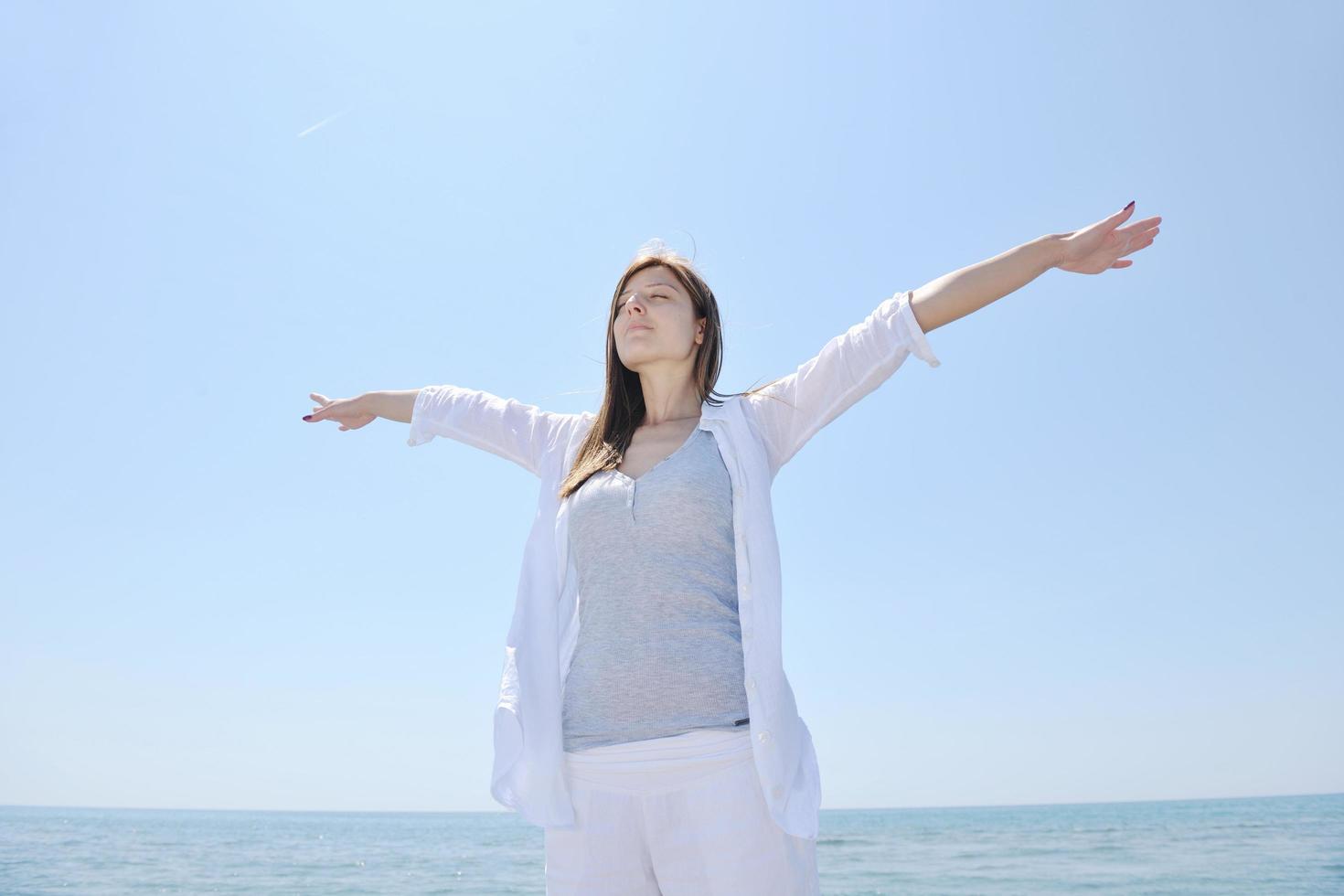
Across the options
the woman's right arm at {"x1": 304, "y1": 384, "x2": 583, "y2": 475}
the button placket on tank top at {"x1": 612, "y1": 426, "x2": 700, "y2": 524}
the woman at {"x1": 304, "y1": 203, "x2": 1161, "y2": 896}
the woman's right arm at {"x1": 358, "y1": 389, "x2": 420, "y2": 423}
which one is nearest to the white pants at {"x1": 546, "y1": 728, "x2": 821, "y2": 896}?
the woman at {"x1": 304, "y1": 203, "x2": 1161, "y2": 896}

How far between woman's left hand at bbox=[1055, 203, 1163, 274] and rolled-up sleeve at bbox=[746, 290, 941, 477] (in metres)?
0.41

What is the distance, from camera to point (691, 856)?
2.22 metres

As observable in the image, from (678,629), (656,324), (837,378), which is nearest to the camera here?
(678,629)

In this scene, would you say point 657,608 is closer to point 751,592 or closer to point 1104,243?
point 751,592

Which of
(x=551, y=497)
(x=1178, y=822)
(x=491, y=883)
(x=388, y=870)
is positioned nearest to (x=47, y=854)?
(x=388, y=870)

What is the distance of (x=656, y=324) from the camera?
2.93m

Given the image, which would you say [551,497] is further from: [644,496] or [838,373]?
[838,373]

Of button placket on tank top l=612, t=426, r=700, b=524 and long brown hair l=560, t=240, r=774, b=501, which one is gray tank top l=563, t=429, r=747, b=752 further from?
long brown hair l=560, t=240, r=774, b=501

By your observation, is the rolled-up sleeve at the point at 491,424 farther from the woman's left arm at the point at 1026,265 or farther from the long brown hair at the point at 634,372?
the woman's left arm at the point at 1026,265

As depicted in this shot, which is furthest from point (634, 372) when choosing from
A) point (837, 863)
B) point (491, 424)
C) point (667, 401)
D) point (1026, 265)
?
point (837, 863)

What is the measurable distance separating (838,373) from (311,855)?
76.3ft

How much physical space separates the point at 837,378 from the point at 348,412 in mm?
1653

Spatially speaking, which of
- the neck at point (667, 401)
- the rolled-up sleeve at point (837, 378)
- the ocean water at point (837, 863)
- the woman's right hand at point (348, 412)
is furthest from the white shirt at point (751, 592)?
the ocean water at point (837, 863)

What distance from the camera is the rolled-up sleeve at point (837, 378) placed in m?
2.48
